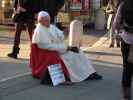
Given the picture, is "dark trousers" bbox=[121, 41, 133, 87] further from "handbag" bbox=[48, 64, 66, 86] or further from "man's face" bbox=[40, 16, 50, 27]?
"man's face" bbox=[40, 16, 50, 27]

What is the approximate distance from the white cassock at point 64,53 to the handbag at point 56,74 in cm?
17

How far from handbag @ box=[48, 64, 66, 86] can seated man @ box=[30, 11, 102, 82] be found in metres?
0.09

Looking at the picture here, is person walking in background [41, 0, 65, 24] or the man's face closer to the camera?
the man's face

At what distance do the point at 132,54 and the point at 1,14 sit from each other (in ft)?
48.0

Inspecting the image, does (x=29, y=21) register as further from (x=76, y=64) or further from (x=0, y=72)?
(x=76, y=64)

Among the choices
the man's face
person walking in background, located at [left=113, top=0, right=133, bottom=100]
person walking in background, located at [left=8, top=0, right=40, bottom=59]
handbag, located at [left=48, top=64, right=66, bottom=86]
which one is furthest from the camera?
person walking in background, located at [left=8, top=0, right=40, bottom=59]

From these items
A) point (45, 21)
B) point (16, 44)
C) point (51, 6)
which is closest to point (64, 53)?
point (45, 21)

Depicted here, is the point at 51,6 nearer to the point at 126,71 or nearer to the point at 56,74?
the point at 56,74

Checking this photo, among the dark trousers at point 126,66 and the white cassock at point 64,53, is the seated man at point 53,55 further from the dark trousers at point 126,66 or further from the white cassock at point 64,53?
the dark trousers at point 126,66

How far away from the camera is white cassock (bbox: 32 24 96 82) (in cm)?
912

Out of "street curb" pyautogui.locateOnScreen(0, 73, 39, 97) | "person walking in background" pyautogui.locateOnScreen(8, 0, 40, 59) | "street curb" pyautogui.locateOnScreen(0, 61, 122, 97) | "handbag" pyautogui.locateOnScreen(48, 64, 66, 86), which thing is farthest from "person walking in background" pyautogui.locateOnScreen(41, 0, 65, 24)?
"handbag" pyautogui.locateOnScreen(48, 64, 66, 86)

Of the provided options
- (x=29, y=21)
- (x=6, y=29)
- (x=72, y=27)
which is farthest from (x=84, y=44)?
(x=6, y=29)

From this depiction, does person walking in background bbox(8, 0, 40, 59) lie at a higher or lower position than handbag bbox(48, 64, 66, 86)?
higher

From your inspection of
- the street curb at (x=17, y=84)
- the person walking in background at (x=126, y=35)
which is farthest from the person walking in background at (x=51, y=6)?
the person walking in background at (x=126, y=35)
